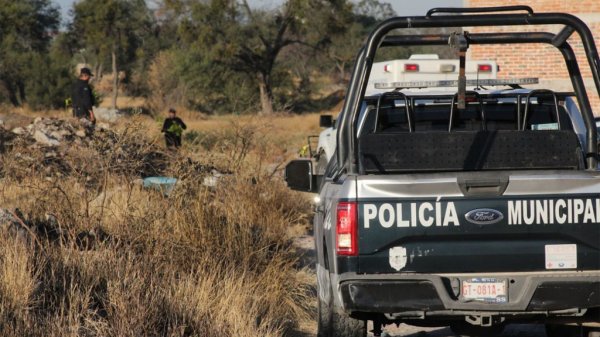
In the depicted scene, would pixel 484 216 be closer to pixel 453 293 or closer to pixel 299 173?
pixel 453 293

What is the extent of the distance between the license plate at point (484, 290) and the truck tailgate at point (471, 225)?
3.2 inches

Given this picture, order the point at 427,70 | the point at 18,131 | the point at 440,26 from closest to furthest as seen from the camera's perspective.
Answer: the point at 440,26
the point at 427,70
the point at 18,131

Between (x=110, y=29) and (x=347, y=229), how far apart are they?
53785 millimetres

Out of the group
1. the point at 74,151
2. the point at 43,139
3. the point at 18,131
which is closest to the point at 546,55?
the point at 43,139

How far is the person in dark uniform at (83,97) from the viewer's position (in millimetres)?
18766

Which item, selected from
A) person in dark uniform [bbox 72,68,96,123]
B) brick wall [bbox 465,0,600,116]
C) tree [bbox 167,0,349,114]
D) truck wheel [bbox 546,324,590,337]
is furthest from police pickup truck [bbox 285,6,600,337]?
tree [bbox 167,0,349,114]

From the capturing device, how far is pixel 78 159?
11070 millimetres

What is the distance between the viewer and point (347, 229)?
601 centimetres

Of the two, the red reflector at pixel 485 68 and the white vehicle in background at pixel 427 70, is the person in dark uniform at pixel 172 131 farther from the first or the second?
the red reflector at pixel 485 68

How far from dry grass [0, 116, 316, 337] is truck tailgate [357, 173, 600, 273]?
135 centimetres

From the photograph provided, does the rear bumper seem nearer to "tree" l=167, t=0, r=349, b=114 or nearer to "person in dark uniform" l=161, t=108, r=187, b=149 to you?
"person in dark uniform" l=161, t=108, r=187, b=149

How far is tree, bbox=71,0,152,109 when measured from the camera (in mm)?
55500

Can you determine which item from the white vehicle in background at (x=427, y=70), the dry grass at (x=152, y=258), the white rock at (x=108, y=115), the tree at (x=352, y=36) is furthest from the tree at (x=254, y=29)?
the dry grass at (x=152, y=258)

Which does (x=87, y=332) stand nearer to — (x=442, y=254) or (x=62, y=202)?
(x=442, y=254)
